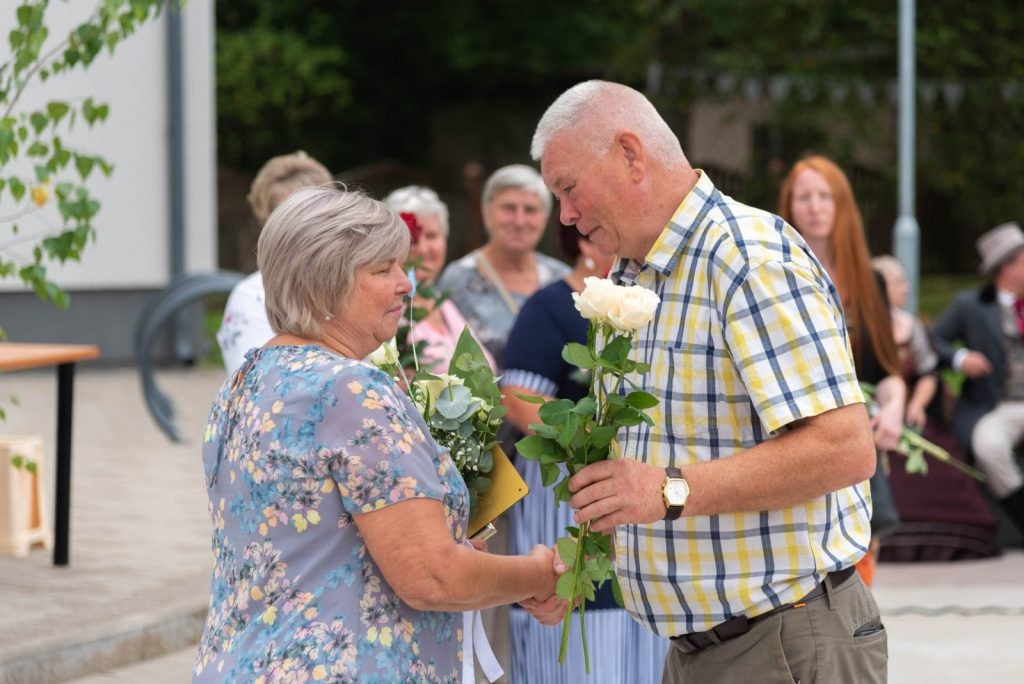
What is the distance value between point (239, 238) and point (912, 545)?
1529 cm

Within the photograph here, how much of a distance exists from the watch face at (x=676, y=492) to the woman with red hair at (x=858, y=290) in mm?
2682

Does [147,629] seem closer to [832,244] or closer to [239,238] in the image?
[832,244]

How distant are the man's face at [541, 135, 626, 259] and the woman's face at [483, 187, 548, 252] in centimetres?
340

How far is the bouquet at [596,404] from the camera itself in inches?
105

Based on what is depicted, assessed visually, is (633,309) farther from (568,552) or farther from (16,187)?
(16,187)

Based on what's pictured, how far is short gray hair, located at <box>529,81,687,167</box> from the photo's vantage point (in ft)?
9.26

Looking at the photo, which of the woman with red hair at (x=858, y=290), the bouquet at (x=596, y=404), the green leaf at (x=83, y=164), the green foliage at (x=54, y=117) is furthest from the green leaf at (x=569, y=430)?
the green leaf at (x=83, y=164)

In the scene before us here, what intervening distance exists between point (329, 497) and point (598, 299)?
579 millimetres

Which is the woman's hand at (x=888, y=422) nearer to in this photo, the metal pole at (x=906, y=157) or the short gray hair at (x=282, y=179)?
the short gray hair at (x=282, y=179)

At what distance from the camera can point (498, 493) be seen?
304cm

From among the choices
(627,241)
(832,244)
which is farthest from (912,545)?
(627,241)

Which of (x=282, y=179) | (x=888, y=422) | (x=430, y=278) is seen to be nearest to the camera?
(x=282, y=179)

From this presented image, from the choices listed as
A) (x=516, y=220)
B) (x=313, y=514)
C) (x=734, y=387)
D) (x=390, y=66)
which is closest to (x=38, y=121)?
(x=516, y=220)

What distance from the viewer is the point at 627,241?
113 inches
